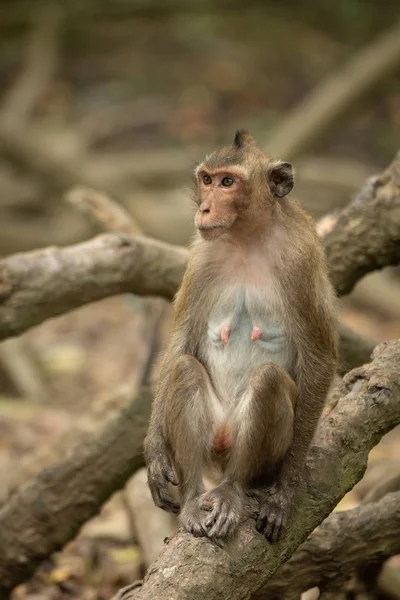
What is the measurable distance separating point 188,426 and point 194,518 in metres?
0.46

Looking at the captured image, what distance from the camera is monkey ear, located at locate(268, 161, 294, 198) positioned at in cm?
445

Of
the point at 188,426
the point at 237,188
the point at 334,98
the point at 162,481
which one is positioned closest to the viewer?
the point at 188,426

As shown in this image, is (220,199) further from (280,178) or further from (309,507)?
(309,507)

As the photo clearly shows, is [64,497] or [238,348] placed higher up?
[64,497]

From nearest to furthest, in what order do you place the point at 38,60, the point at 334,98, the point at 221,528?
the point at 221,528
the point at 334,98
the point at 38,60

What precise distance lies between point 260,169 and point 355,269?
5.76 feet

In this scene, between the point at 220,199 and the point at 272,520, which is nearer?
the point at 272,520

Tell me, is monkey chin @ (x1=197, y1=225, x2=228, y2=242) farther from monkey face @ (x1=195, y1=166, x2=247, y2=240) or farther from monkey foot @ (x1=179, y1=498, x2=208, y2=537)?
monkey foot @ (x1=179, y1=498, x2=208, y2=537)

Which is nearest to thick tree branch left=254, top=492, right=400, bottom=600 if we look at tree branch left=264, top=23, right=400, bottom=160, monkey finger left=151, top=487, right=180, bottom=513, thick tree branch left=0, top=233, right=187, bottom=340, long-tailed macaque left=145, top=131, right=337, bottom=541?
long-tailed macaque left=145, top=131, right=337, bottom=541

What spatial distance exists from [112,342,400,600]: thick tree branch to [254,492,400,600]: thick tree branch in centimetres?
70

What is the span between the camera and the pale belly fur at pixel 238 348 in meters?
4.46

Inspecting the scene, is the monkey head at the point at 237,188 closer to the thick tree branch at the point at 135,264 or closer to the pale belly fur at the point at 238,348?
the pale belly fur at the point at 238,348

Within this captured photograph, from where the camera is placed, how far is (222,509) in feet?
12.8

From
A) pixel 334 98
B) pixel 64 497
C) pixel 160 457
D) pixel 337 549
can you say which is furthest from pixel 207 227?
pixel 334 98
